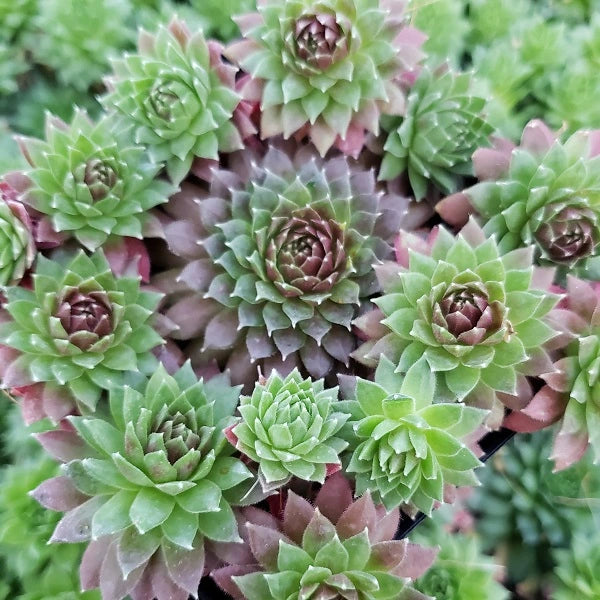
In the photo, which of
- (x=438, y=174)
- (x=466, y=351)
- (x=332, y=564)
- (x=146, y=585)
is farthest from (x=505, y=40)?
(x=146, y=585)

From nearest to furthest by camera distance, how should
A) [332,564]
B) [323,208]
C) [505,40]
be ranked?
[332,564], [323,208], [505,40]

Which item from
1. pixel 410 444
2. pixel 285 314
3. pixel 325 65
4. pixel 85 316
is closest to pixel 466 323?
pixel 410 444

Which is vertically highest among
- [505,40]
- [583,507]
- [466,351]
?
[505,40]

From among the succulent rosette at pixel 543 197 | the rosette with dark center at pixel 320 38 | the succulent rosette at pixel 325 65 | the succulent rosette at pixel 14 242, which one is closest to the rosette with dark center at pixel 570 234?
the succulent rosette at pixel 543 197

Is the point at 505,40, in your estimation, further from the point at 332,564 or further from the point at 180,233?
the point at 332,564

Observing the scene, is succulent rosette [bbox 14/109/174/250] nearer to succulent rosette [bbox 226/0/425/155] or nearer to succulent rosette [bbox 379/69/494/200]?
succulent rosette [bbox 226/0/425/155]

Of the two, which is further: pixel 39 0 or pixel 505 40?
pixel 505 40

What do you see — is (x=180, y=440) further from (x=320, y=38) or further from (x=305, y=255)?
(x=320, y=38)
